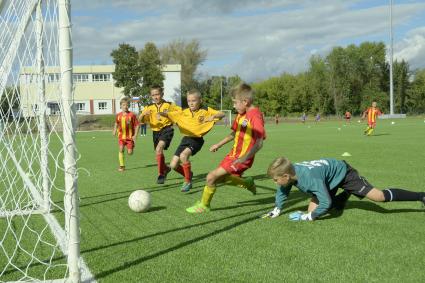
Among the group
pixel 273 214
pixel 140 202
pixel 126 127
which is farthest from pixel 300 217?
pixel 126 127

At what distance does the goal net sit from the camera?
3322mm

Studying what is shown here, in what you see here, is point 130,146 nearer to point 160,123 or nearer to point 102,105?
point 160,123

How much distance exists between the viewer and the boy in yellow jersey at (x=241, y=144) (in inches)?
226

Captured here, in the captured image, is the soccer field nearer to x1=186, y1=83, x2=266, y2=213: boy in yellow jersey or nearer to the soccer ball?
the soccer ball

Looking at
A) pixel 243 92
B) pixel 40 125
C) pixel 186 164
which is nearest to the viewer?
pixel 40 125

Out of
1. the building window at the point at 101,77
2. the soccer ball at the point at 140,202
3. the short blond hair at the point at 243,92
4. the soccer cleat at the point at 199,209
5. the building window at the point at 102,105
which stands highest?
the building window at the point at 101,77

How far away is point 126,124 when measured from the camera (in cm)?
1143

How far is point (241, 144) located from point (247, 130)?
21 cm

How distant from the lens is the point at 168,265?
12.5 feet

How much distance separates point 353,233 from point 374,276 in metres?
1.20

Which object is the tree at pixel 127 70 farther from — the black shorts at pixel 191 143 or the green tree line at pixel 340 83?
the black shorts at pixel 191 143

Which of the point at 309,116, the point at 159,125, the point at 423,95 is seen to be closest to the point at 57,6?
the point at 159,125

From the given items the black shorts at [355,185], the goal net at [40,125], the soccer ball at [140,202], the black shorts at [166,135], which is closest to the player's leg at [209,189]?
the soccer ball at [140,202]

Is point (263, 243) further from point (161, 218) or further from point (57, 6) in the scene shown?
point (57, 6)
